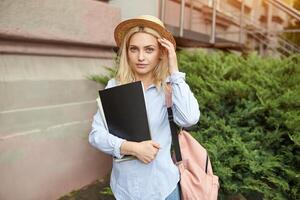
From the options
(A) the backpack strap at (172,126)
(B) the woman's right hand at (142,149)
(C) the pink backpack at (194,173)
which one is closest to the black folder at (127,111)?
(B) the woman's right hand at (142,149)

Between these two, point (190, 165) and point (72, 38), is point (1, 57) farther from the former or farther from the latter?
point (190, 165)

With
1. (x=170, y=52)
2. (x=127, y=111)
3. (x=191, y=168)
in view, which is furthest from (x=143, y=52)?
(x=191, y=168)

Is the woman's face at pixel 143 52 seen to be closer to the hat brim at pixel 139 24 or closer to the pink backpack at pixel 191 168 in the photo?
the hat brim at pixel 139 24

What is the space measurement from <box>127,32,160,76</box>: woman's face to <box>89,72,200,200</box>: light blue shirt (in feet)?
0.36

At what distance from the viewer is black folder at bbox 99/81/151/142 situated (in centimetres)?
193

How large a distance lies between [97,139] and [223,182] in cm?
116

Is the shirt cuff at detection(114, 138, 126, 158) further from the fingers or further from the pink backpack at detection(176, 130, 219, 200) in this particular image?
the pink backpack at detection(176, 130, 219, 200)

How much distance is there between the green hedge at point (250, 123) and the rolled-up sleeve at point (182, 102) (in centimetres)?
94

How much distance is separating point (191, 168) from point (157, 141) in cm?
22

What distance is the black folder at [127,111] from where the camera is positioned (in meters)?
1.93

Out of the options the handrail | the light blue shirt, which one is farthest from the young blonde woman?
the handrail

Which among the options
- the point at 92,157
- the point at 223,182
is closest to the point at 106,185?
the point at 92,157

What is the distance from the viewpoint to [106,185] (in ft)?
11.5

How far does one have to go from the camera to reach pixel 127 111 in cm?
196
